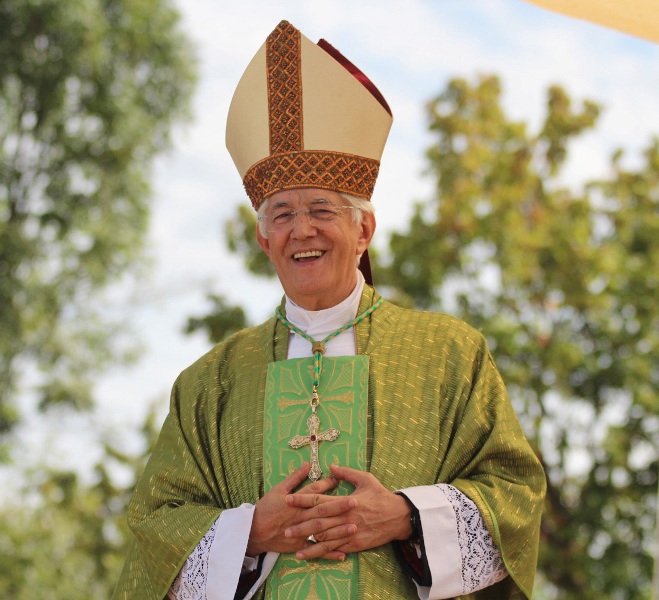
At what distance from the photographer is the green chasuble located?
3072mm

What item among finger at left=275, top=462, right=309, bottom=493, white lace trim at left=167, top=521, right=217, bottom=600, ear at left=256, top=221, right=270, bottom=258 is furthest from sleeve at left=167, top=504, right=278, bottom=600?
ear at left=256, top=221, right=270, bottom=258

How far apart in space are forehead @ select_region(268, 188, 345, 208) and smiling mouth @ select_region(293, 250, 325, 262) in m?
0.15

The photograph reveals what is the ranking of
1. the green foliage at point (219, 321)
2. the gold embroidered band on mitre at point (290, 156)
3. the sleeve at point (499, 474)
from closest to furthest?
the sleeve at point (499, 474) → the gold embroidered band on mitre at point (290, 156) → the green foliage at point (219, 321)

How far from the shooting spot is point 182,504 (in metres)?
3.22

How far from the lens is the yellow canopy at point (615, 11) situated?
3.80 m

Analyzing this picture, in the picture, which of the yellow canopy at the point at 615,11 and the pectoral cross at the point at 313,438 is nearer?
the pectoral cross at the point at 313,438

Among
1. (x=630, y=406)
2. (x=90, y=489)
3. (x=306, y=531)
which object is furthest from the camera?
(x=90, y=489)

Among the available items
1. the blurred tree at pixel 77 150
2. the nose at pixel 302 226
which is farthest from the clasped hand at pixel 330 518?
the blurred tree at pixel 77 150

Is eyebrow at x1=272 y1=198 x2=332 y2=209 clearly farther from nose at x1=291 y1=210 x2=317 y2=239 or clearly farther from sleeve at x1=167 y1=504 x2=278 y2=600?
sleeve at x1=167 y1=504 x2=278 y2=600

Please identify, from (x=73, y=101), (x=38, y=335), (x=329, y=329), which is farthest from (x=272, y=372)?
(x=73, y=101)

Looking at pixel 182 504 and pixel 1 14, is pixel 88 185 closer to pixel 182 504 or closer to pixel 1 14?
pixel 1 14

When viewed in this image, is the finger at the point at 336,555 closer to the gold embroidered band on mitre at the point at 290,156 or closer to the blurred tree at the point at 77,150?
the gold embroidered band on mitre at the point at 290,156

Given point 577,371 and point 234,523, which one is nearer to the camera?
point 234,523

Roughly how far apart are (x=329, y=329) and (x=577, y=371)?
906 cm
